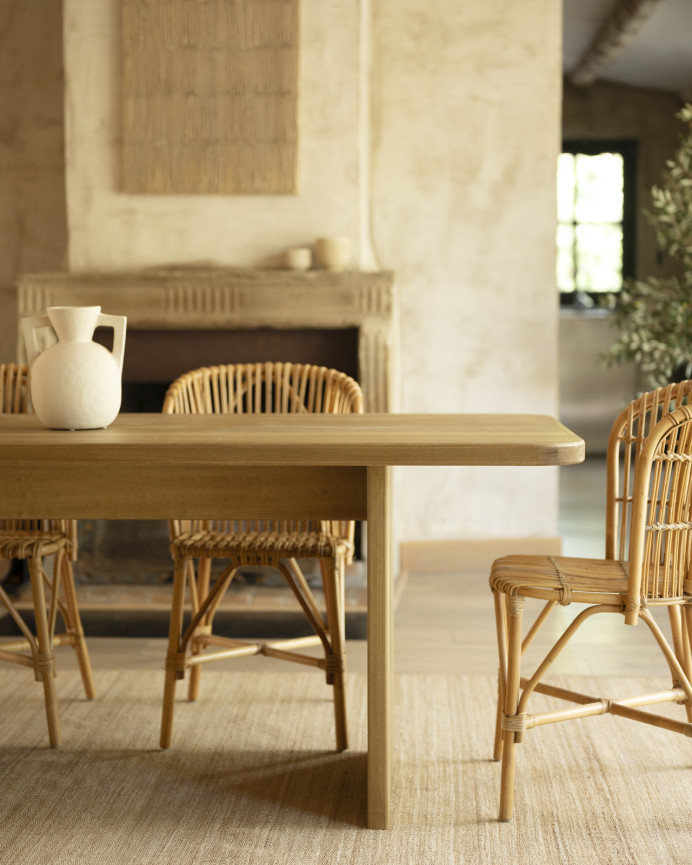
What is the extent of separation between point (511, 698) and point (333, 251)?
88.2 inches

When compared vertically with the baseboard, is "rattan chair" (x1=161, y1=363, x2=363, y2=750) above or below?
above

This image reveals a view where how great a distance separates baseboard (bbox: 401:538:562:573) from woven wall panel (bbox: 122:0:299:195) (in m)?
1.66

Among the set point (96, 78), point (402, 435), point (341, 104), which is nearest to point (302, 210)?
point (341, 104)

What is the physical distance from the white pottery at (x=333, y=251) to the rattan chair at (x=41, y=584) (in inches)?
55.3

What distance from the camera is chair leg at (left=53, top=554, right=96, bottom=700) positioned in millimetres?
2955

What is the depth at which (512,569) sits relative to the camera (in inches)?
91.8

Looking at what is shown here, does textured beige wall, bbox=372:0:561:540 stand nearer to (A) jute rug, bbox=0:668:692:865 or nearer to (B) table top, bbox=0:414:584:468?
(A) jute rug, bbox=0:668:692:865

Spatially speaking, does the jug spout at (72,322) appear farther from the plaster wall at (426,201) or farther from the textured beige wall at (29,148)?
the textured beige wall at (29,148)

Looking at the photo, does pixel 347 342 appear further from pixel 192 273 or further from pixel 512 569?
pixel 512 569

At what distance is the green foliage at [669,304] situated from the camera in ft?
15.3

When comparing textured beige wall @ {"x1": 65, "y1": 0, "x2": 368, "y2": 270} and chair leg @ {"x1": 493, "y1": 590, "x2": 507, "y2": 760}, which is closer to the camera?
chair leg @ {"x1": 493, "y1": 590, "x2": 507, "y2": 760}

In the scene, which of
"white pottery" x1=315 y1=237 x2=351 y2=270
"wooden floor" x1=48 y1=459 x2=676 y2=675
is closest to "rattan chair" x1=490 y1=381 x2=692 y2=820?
"wooden floor" x1=48 y1=459 x2=676 y2=675

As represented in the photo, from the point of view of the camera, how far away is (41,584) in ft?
9.16

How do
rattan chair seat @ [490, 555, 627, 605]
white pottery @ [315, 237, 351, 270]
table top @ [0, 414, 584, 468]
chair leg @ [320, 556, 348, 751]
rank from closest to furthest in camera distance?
table top @ [0, 414, 584, 468], rattan chair seat @ [490, 555, 627, 605], chair leg @ [320, 556, 348, 751], white pottery @ [315, 237, 351, 270]
